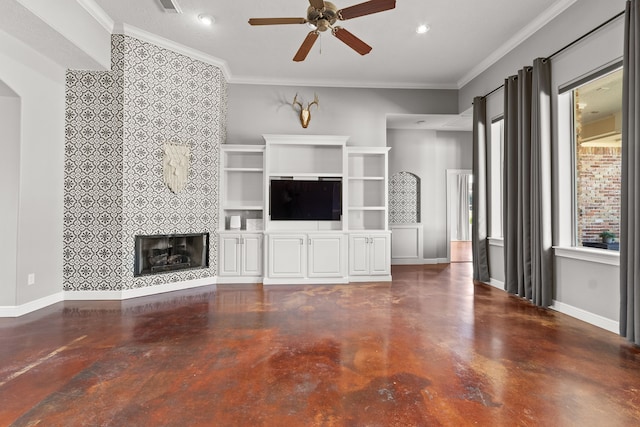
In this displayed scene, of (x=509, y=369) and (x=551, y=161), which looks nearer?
(x=509, y=369)

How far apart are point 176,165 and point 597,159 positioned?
5249mm

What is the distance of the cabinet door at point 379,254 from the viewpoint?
5.66 meters

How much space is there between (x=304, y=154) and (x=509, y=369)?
14.3 feet

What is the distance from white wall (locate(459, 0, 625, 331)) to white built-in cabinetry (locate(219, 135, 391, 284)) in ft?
8.03

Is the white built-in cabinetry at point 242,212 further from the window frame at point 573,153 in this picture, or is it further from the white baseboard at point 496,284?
the window frame at point 573,153

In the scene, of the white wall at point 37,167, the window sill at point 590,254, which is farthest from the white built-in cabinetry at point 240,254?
the window sill at point 590,254

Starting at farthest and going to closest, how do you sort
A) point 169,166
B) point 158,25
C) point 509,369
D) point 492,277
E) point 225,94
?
1. point 225,94
2. point 492,277
3. point 169,166
4. point 158,25
5. point 509,369

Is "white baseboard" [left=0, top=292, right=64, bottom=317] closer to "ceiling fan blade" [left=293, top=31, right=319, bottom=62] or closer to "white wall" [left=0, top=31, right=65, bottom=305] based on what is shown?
"white wall" [left=0, top=31, right=65, bottom=305]

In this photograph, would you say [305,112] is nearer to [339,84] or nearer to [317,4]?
[339,84]

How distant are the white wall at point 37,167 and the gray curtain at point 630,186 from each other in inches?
233

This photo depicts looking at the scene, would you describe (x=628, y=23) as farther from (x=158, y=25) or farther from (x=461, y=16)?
(x=158, y=25)

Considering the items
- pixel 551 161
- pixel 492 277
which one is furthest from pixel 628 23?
pixel 492 277

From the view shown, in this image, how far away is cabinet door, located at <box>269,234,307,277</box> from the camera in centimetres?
537

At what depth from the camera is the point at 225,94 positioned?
19.0 feet
